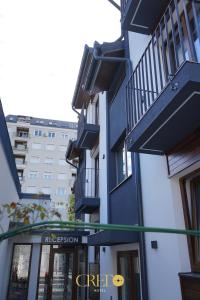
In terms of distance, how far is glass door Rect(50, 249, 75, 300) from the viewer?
12.3m

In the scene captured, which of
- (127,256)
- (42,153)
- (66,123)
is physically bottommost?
(127,256)

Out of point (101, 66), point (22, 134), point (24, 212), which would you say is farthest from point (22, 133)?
point (24, 212)

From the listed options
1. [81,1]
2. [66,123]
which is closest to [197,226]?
[81,1]

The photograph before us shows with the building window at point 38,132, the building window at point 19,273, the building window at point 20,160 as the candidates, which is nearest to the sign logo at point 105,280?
the building window at point 19,273

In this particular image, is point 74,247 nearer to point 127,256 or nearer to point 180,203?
point 127,256

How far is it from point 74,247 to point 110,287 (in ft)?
19.4

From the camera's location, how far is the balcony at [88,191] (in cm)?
969

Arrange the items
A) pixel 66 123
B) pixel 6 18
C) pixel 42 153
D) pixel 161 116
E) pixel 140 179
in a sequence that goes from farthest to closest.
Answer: pixel 66 123 → pixel 42 153 → pixel 6 18 → pixel 140 179 → pixel 161 116

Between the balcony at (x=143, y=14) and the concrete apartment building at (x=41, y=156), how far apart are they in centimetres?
3680

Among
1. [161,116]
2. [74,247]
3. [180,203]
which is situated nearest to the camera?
[161,116]

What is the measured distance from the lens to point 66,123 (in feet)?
165

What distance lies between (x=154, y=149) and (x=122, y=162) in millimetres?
3525

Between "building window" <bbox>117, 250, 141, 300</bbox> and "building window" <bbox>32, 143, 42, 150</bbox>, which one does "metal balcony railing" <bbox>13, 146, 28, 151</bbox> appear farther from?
"building window" <bbox>117, 250, 141, 300</bbox>

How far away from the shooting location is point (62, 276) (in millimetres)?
12672
